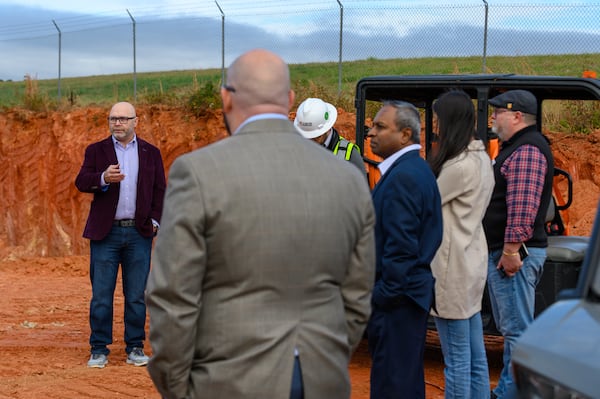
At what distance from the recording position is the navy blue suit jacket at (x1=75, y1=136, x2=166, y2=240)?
7.79 m

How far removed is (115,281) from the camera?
7996 millimetres

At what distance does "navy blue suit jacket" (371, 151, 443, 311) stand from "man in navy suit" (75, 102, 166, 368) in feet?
11.3

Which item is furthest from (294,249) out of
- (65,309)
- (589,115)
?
(589,115)

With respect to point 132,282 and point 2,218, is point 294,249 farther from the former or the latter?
point 2,218

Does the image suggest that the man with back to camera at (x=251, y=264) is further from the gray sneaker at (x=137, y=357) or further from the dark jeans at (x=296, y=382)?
the gray sneaker at (x=137, y=357)

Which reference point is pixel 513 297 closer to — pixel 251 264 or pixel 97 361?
pixel 251 264

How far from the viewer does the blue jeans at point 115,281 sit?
7.87 meters

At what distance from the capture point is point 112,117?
25.8 feet

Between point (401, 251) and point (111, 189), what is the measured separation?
3.78m

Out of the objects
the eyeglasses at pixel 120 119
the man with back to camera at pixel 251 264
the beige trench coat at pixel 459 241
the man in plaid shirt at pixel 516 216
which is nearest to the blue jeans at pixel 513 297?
the man in plaid shirt at pixel 516 216

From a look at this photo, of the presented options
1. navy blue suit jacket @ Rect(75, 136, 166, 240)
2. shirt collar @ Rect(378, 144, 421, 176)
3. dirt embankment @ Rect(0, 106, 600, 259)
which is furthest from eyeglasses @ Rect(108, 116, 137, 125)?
dirt embankment @ Rect(0, 106, 600, 259)

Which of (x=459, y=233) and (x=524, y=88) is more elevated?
(x=524, y=88)

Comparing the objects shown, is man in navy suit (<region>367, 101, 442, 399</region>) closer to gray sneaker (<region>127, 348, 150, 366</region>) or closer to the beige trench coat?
the beige trench coat

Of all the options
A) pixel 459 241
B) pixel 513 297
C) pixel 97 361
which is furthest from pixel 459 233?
pixel 97 361
